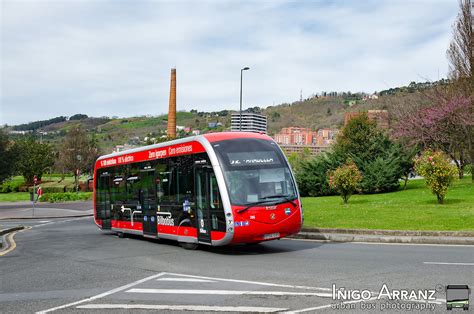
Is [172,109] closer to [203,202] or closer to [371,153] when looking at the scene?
[371,153]

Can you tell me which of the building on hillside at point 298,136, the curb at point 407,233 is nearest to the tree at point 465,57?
the curb at point 407,233

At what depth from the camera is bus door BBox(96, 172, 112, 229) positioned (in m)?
21.1

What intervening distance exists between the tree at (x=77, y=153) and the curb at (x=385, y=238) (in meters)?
57.3

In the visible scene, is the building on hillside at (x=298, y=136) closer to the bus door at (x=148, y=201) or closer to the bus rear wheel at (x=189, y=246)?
the bus door at (x=148, y=201)

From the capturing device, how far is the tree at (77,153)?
69625 mm

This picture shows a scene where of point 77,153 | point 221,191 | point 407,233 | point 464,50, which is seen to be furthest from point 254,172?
point 77,153

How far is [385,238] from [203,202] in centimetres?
542

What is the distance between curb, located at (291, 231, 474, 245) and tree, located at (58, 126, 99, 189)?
188 feet

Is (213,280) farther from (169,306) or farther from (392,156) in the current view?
(392,156)

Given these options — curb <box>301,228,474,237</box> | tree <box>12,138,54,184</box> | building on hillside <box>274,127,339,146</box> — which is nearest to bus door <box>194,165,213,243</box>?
curb <box>301,228,474,237</box>

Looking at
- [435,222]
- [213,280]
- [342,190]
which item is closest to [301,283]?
[213,280]

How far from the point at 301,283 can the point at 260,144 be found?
19.6ft

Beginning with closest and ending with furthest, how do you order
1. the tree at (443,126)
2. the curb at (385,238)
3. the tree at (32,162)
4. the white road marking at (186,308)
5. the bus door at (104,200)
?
1. the white road marking at (186,308)
2. the curb at (385,238)
3. the bus door at (104,200)
4. the tree at (443,126)
5. the tree at (32,162)

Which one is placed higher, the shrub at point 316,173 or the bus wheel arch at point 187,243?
the shrub at point 316,173
